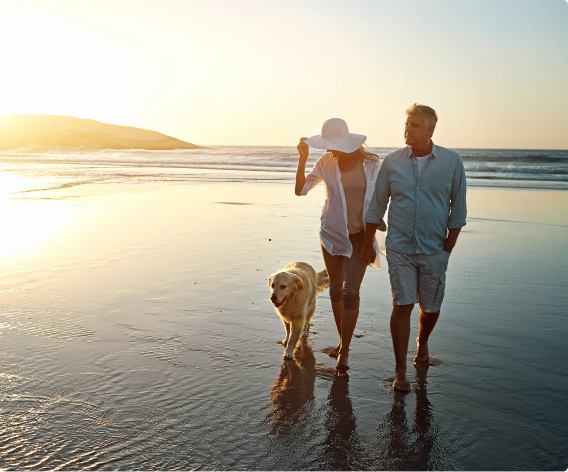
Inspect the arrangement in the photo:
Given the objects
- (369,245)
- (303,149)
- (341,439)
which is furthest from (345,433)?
(303,149)

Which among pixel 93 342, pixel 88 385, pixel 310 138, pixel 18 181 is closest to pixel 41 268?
pixel 93 342

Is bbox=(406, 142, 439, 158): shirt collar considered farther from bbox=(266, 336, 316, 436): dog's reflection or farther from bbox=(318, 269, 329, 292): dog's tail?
bbox=(318, 269, 329, 292): dog's tail

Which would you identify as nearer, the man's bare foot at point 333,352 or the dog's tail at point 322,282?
the man's bare foot at point 333,352

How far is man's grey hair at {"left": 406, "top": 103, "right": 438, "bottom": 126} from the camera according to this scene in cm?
372

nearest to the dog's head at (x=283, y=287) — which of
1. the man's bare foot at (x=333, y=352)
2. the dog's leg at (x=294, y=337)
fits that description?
the dog's leg at (x=294, y=337)

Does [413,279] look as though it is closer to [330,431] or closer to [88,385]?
[330,431]

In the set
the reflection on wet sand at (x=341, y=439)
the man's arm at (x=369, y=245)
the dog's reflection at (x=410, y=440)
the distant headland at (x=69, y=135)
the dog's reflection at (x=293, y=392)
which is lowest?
the dog's reflection at (x=293, y=392)

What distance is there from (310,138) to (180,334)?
2.22 meters

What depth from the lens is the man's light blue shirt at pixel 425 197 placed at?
3721 mm

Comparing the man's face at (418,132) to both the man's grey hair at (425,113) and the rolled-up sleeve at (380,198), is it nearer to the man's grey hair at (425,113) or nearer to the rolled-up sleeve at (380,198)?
the man's grey hair at (425,113)

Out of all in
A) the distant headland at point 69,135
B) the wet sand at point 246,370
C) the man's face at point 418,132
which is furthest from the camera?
the distant headland at point 69,135

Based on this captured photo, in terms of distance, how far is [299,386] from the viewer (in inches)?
154

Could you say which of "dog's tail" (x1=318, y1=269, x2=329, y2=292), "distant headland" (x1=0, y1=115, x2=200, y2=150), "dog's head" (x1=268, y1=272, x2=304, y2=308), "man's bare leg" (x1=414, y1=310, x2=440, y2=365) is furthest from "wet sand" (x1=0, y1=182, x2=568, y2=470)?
"distant headland" (x1=0, y1=115, x2=200, y2=150)

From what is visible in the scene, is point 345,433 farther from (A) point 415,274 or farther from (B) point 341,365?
(A) point 415,274
